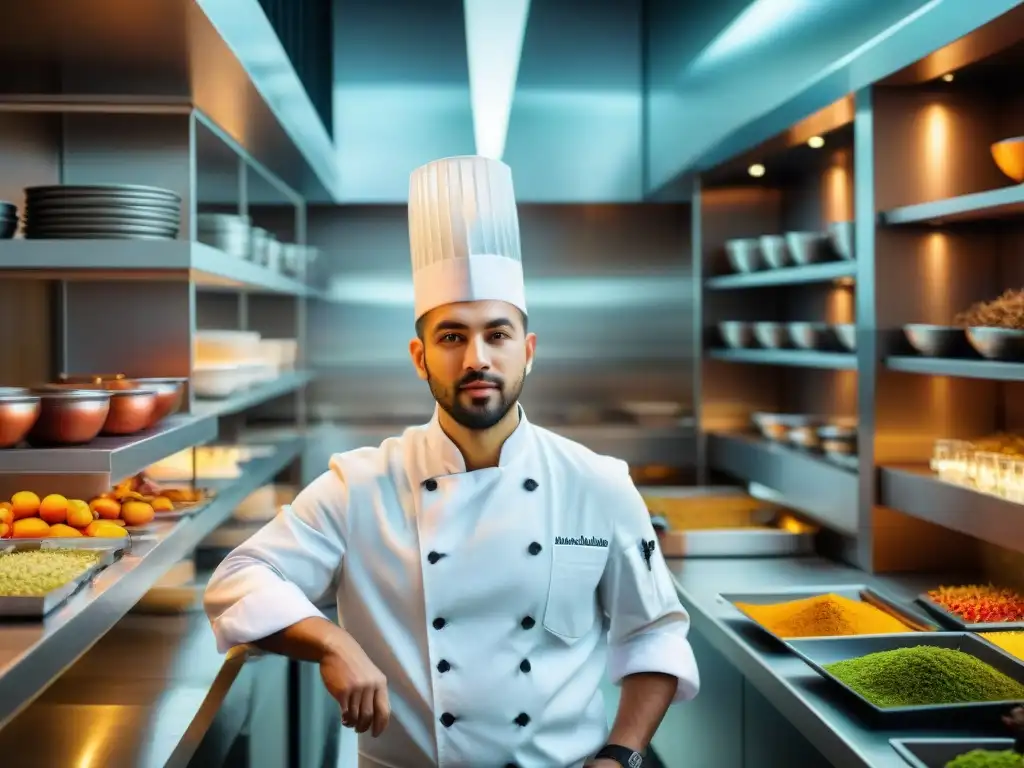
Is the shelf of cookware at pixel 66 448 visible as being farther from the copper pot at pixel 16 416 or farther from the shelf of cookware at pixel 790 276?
the shelf of cookware at pixel 790 276

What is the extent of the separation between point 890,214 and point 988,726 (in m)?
1.48

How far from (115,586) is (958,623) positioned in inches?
64.0

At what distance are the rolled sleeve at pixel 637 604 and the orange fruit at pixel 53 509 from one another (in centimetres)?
104

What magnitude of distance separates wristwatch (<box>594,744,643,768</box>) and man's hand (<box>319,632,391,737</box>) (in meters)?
0.35

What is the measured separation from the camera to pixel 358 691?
1523 millimetres

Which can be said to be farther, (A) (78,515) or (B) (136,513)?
(B) (136,513)

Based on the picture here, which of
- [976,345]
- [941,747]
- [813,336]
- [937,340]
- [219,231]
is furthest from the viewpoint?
[813,336]

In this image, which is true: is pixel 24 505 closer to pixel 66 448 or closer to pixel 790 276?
pixel 66 448

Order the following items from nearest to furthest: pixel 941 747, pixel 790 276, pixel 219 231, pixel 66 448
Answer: pixel 941 747, pixel 66 448, pixel 219 231, pixel 790 276

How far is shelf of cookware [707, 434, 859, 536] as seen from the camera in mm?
3156

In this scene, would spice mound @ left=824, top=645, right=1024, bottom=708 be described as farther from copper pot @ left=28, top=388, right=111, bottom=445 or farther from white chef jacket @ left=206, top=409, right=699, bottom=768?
copper pot @ left=28, top=388, right=111, bottom=445

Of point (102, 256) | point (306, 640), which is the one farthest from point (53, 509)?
point (306, 640)

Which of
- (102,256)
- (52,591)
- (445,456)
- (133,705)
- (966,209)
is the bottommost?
(133,705)

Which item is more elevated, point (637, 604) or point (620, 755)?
point (637, 604)
